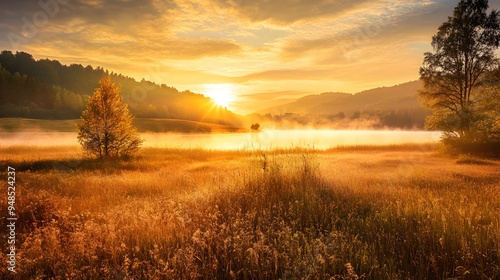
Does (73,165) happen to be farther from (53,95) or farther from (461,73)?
(53,95)

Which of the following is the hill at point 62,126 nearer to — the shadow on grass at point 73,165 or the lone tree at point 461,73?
the shadow on grass at point 73,165

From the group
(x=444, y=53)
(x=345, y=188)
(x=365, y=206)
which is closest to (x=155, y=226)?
(x=365, y=206)

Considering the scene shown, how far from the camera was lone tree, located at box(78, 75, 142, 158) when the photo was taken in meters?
21.6

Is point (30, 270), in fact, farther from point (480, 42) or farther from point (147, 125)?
point (147, 125)

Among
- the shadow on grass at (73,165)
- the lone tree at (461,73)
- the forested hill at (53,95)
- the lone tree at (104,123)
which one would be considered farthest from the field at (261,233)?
the forested hill at (53,95)

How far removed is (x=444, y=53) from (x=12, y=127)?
69.1m

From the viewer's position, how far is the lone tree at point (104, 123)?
21.6m

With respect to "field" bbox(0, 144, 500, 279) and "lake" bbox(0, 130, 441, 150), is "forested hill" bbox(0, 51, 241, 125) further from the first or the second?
"field" bbox(0, 144, 500, 279)

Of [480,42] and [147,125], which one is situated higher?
[480,42]

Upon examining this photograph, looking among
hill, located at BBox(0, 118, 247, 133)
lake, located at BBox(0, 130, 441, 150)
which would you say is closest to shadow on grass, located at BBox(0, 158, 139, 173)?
lake, located at BBox(0, 130, 441, 150)

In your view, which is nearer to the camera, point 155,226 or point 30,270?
point 30,270

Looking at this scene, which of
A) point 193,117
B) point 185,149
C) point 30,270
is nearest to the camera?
point 30,270

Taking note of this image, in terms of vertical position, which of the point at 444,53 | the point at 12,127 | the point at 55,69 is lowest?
the point at 12,127

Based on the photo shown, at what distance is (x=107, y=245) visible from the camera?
5.73 m
